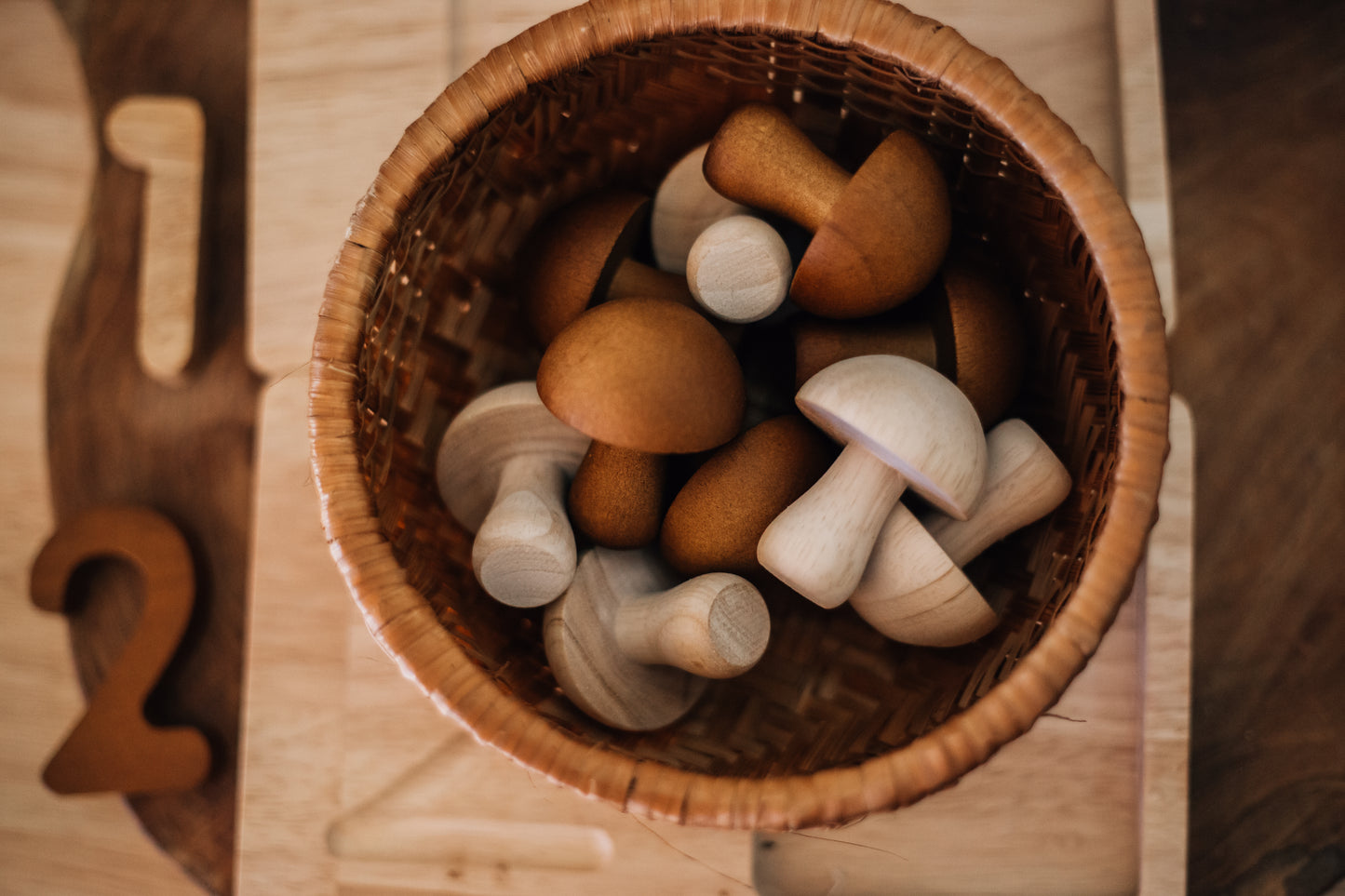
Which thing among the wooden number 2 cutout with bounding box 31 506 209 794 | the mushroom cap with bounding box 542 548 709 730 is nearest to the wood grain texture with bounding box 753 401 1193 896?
the mushroom cap with bounding box 542 548 709 730

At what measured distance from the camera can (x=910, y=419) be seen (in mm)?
395

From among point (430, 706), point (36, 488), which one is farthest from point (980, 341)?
point (36, 488)

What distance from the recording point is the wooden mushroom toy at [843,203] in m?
0.43

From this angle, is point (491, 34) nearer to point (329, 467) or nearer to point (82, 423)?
point (329, 467)

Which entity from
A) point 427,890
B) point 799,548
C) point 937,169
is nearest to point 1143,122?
point 937,169

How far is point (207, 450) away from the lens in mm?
751

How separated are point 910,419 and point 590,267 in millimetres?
187

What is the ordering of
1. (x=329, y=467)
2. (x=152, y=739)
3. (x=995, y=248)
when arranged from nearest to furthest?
(x=329, y=467)
(x=995, y=248)
(x=152, y=739)

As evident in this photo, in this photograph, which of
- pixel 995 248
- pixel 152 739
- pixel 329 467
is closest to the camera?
pixel 329 467

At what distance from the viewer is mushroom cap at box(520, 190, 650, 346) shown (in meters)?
0.48

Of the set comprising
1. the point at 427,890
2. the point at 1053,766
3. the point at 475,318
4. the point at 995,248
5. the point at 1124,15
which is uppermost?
the point at 1124,15

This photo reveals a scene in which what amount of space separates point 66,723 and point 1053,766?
714 millimetres

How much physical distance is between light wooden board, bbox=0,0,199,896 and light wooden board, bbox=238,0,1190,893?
248 millimetres

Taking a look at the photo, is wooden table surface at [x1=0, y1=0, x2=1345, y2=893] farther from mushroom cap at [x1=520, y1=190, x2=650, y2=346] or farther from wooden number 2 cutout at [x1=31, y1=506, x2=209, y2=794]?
mushroom cap at [x1=520, y1=190, x2=650, y2=346]
